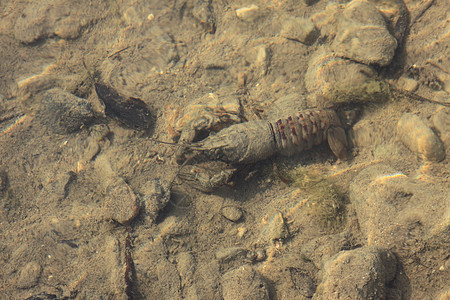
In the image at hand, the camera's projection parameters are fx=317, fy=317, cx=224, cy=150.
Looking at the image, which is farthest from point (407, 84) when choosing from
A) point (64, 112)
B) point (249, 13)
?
point (64, 112)

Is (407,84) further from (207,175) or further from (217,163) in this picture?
(207,175)

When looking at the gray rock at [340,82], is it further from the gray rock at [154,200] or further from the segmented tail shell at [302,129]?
the gray rock at [154,200]

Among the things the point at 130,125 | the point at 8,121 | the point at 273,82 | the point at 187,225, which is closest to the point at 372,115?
the point at 273,82

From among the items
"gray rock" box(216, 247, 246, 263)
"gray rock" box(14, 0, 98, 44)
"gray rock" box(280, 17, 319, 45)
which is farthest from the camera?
"gray rock" box(14, 0, 98, 44)

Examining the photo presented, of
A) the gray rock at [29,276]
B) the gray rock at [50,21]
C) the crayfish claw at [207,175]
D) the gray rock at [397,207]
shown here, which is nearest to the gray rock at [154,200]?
the crayfish claw at [207,175]

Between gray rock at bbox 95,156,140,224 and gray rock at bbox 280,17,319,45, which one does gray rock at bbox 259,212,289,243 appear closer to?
gray rock at bbox 95,156,140,224

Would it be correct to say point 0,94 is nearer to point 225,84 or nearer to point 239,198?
point 225,84

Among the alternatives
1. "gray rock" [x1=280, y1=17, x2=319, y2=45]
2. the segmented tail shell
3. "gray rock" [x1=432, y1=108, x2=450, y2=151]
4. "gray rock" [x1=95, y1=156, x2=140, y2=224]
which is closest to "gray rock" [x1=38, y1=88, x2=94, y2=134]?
"gray rock" [x1=95, y1=156, x2=140, y2=224]
